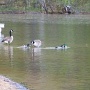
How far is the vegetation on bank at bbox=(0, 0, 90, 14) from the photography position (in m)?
77.6

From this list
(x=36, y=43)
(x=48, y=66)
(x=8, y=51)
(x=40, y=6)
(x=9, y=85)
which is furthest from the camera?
(x=40, y=6)

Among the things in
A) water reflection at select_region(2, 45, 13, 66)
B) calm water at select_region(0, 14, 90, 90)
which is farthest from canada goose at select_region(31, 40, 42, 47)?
water reflection at select_region(2, 45, 13, 66)

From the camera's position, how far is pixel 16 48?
25.0 meters

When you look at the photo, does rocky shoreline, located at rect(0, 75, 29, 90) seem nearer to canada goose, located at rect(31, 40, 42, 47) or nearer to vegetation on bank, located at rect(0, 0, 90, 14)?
canada goose, located at rect(31, 40, 42, 47)

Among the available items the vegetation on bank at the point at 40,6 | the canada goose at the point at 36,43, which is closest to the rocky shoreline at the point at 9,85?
the canada goose at the point at 36,43

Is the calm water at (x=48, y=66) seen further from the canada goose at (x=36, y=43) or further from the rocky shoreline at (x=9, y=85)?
the canada goose at (x=36, y=43)

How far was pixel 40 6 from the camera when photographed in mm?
79125

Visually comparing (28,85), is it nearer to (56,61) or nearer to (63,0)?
(56,61)

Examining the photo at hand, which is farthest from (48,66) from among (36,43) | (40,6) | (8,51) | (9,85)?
(40,6)

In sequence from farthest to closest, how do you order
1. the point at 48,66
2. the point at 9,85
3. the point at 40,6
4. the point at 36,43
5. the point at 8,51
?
the point at 40,6, the point at 36,43, the point at 8,51, the point at 48,66, the point at 9,85

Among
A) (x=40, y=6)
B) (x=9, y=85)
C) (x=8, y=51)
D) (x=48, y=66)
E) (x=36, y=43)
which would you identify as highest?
(x=9, y=85)

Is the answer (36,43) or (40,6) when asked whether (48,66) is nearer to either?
(36,43)

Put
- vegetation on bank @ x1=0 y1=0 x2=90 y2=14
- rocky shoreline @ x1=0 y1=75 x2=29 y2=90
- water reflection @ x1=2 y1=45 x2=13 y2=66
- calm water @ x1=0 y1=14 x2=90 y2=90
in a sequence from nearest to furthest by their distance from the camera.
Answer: rocky shoreline @ x1=0 y1=75 x2=29 y2=90 → calm water @ x1=0 y1=14 x2=90 y2=90 → water reflection @ x1=2 y1=45 x2=13 y2=66 → vegetation on bank @ x1=0 y1=0 x2=90 y2=14

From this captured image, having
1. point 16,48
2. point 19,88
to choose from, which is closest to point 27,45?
point 16,48
